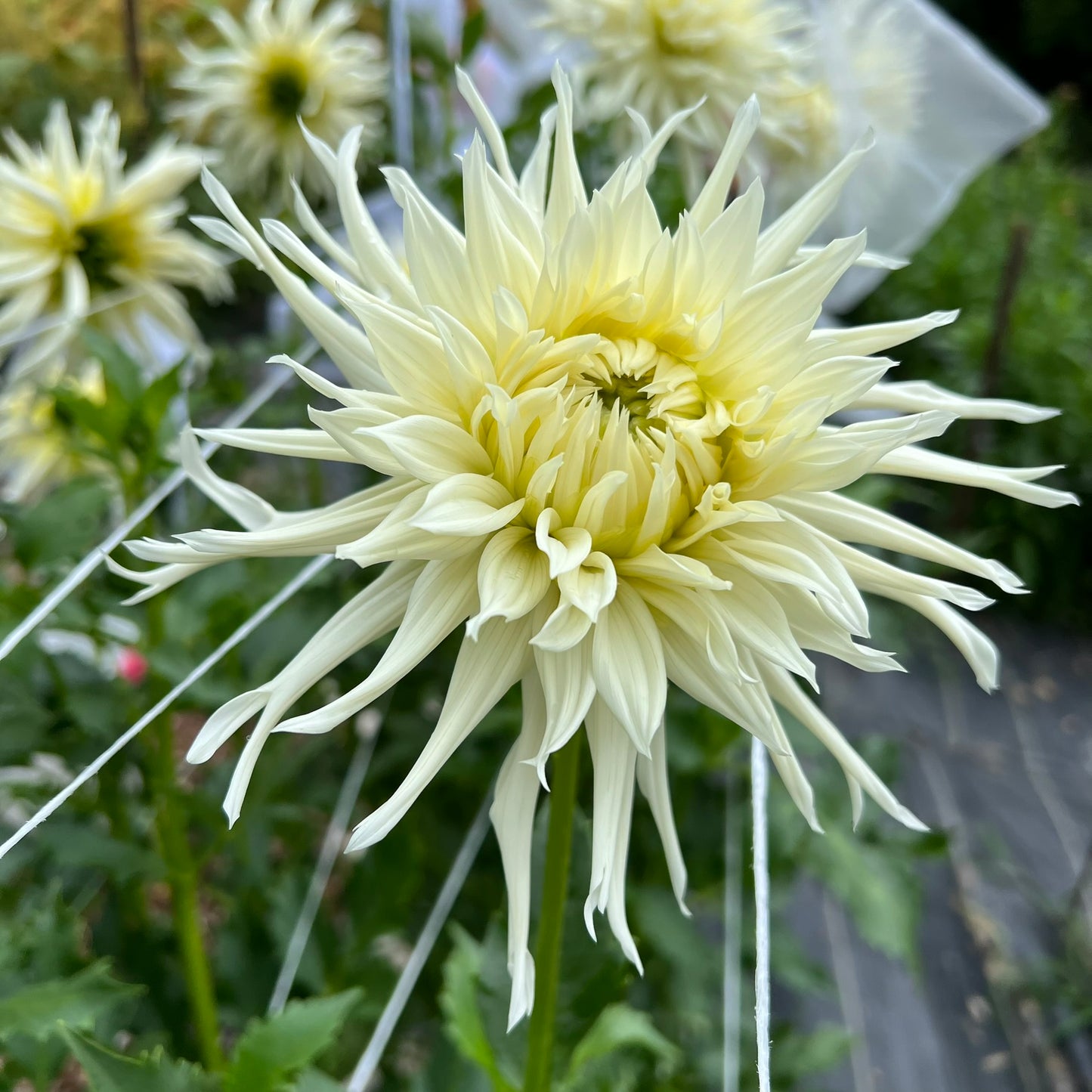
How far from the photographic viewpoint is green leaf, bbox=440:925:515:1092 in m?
0.42

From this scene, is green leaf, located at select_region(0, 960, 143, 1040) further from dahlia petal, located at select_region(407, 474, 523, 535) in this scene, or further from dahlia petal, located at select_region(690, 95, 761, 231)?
dahlia petal, located at select_region(690, 95, 761, 231)

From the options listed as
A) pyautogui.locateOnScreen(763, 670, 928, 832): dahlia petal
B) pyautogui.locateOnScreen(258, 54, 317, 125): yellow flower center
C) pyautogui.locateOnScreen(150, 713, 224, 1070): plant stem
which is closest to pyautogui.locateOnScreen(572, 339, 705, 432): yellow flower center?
pyautogui.locateOnScreen(763, 670, 928, 832): dahlia petal

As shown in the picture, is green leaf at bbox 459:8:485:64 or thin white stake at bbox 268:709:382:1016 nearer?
thin white stake at bbox 268:709:382:1016

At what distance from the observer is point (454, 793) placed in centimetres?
88

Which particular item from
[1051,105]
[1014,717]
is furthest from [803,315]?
[1051,105]

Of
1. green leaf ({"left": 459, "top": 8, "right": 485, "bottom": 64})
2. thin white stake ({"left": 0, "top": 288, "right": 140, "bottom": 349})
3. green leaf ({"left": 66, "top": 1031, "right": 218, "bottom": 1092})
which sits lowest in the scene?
green leaf ({"left": 66, "top": 1031, "right": 218, "bottom": 1092})

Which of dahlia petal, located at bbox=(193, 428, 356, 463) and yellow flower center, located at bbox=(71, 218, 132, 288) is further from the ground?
yellow flower center, located at bbox=(71, 218, 132, 288)

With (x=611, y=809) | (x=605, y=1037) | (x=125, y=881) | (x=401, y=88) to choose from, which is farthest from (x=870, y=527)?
(x=401, y=88)

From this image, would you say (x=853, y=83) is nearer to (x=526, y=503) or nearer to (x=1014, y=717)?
(x=526, y=503)

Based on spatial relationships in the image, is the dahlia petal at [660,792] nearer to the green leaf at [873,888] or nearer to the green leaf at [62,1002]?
the green leaf at [62,1002]

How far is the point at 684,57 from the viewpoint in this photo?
81 cm

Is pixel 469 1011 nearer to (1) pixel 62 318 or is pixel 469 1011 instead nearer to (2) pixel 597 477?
(2) pixel 597 477

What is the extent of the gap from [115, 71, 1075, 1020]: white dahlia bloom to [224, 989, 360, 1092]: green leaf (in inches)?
5.9

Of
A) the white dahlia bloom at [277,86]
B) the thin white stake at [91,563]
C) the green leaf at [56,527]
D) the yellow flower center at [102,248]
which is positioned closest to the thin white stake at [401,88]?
the white dahlia bloom at [277,86]
